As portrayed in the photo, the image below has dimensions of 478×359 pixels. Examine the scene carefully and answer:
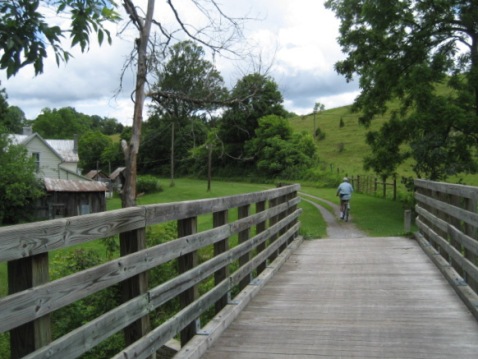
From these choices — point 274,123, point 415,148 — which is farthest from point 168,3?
point 274,123

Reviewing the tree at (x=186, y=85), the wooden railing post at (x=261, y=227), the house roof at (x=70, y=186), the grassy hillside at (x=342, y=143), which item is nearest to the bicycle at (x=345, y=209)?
the tree at (x=186, y=85)

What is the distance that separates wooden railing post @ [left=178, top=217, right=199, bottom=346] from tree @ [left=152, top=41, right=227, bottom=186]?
7.13m

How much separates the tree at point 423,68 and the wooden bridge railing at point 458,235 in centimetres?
1414

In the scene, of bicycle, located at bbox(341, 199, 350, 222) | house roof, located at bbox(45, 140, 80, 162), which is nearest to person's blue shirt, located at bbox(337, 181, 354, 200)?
bicycle, located at bbox(341, 199, 350, 222)

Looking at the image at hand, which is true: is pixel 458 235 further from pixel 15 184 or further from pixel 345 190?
pixel 15 184

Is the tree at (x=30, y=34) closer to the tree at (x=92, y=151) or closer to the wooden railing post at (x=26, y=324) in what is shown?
the wooden railing post at (x=26, y=324)

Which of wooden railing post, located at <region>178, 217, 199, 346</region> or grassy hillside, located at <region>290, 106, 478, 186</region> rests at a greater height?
grassy hillside, located at <region>290, 106, 478, 186</region>

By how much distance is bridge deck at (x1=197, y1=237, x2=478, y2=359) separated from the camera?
174 inches

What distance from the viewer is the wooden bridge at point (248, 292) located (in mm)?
2469

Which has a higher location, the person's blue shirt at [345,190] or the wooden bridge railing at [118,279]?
the wooden bridge railing at [118,279]

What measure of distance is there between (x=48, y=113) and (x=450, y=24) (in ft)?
404

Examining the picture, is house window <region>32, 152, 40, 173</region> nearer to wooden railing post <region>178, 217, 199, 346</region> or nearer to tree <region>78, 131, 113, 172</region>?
wooden railing post <region>178, 217, 199, 346</region>

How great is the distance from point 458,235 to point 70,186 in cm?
4532

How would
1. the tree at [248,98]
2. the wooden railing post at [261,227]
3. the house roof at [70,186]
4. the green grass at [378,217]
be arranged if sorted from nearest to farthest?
the wooden railing post at [261,227] → the tree at [248,98] → the green grass at [378,217] → the house roof at [70,186]
